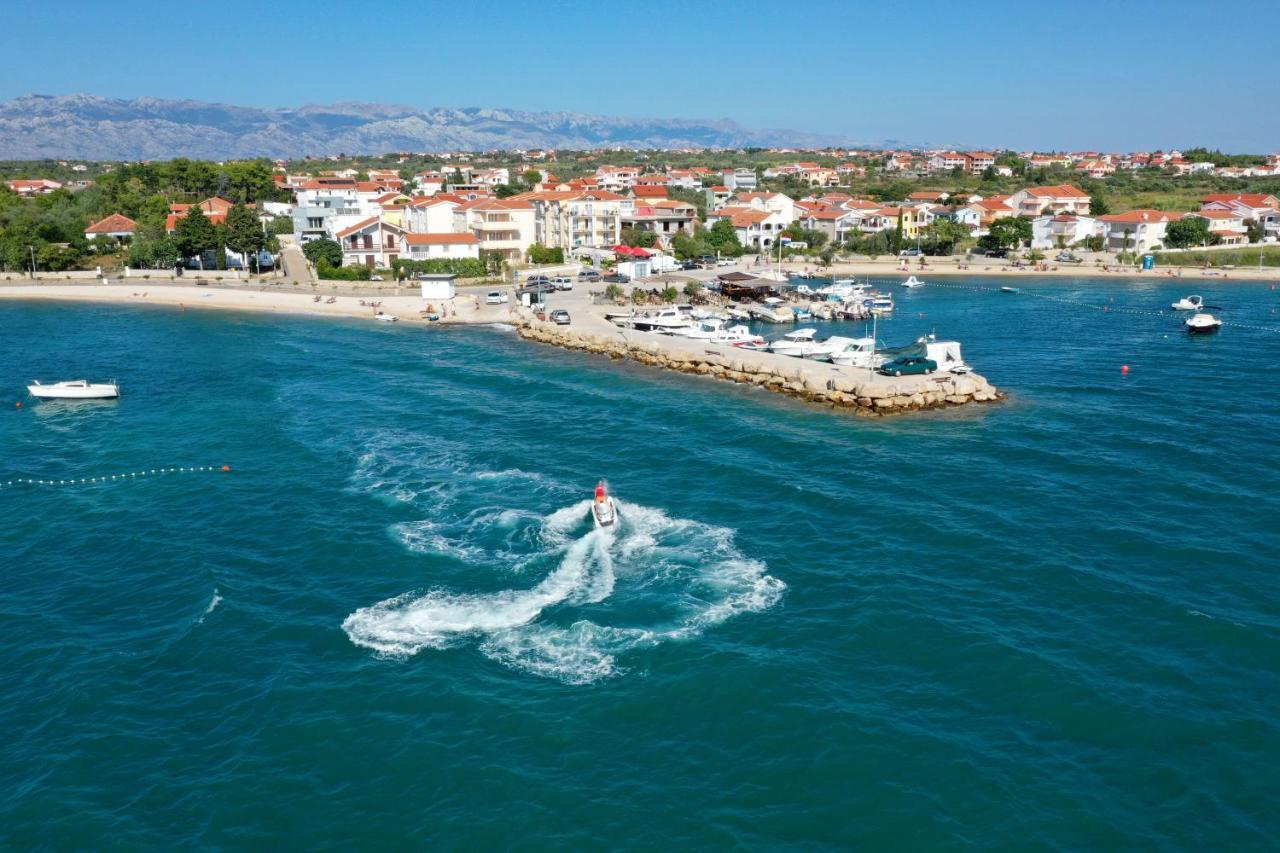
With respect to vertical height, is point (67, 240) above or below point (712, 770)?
above

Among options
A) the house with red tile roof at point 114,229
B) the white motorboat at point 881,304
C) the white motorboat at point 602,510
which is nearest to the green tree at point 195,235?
the house with red tile roof at point 114,229

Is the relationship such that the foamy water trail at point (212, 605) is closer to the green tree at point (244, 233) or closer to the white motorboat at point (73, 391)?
the white motorboat at point (73, 391)

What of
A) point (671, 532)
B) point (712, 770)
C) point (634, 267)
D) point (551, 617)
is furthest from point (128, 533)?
point (634, 267)

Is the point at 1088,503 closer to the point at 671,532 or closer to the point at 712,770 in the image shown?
the point at 671,532

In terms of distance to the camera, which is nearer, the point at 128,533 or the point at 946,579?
the point at 946,579

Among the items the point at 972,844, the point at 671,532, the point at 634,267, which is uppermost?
the point at 634,267

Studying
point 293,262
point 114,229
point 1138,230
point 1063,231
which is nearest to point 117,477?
point 293,262

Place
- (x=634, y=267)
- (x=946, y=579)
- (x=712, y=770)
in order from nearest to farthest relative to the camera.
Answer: (x=712, y=770) < (x=946, y=579) < (x=634, y=267)
